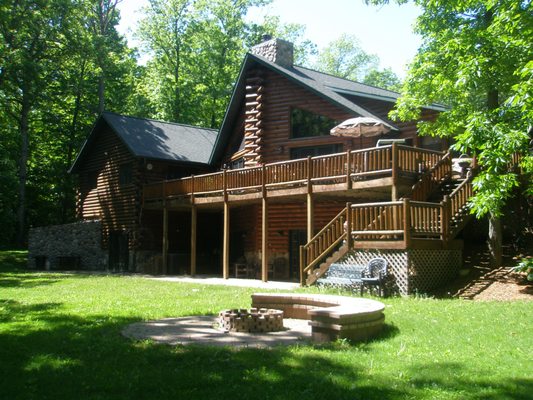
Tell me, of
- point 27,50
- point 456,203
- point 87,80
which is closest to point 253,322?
point 456,203

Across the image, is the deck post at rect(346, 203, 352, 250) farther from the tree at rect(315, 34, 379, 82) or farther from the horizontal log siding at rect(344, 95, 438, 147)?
the tree at rect(315, 34, 379, 82)

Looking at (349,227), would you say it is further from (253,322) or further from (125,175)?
(125,175)

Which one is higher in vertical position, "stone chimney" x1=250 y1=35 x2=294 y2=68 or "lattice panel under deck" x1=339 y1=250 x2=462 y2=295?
"stone chimney" x1=250 y1=35 x2=294 y2=68

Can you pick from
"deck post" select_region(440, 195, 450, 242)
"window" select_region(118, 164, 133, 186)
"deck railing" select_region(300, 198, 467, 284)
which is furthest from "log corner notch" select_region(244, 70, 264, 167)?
"deck post" select_region(440, 195, 450, 242)

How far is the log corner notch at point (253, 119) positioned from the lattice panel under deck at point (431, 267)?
34.6 feet

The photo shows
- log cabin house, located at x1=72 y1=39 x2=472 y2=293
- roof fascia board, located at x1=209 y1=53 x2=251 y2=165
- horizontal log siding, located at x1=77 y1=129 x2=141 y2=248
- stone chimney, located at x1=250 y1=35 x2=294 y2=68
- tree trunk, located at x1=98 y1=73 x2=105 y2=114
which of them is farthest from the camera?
tree trunk, located at x1=98 y1=73 x2=105 y2=114

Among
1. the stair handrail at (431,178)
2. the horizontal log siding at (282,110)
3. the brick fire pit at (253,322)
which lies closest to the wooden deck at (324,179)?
the stair handrail at (431,178)

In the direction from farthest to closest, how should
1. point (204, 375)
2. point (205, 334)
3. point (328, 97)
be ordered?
point (328, 97), point (205, 334), point (204, 375)

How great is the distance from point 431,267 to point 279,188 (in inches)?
264

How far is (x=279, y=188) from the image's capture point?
19469mm

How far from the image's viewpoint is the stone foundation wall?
29.7m

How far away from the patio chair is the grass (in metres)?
3.20

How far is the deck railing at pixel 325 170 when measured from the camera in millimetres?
15797

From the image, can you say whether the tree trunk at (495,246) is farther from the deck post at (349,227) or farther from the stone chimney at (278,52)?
the stone chimney at (278,52)
